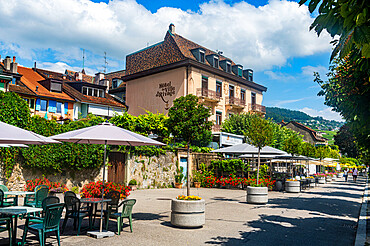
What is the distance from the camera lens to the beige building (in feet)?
105

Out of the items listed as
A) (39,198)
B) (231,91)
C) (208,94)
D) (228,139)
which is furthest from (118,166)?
(231,91)

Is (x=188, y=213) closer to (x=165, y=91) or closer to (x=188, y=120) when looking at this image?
(x=188, y=120)

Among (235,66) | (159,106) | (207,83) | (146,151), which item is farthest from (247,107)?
(146,151)

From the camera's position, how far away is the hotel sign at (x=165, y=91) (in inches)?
1283

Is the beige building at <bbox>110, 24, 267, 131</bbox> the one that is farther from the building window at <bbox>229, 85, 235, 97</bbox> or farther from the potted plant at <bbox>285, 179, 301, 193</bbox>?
the potted plant at <bbox>285, 179, 301, 193</bbox>

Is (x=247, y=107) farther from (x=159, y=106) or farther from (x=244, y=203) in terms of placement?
(x=244, y=203)

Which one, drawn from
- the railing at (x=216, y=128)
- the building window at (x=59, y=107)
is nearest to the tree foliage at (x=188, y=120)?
the railing at (x=216, y=128)

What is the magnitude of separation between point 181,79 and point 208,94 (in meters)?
3.21

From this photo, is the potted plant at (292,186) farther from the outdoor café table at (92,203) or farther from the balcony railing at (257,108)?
the balcony railing at (257,108)

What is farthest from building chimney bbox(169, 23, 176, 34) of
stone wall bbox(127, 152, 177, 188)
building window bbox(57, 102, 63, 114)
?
stone wall bbox(127, 152, 177, 188)

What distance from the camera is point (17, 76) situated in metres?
28.3

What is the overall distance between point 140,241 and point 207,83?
27.2m

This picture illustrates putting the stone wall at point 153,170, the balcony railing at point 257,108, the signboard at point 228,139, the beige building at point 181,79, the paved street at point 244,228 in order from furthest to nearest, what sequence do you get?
the balcony railing at point 257,108 → the beige building at point 181,79 → the signboard at point 228,139 → the stone wall at point 153,170 → the paved street at point 244,228

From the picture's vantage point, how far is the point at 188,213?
28.4ft
